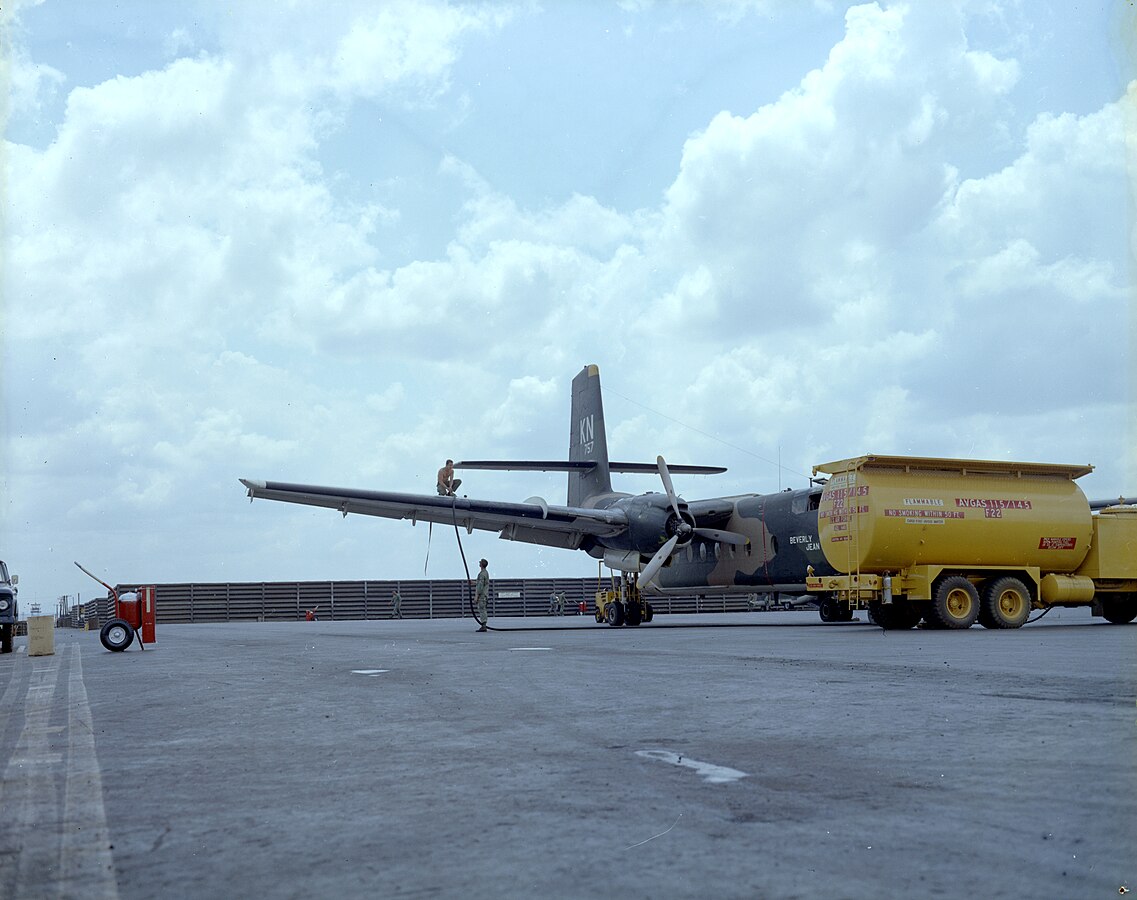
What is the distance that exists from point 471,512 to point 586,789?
74.1 feet

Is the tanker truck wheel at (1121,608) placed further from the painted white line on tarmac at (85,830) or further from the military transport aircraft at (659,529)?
the painted white line on tarmac at (85,830)

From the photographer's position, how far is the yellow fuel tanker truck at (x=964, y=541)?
67.6 feet

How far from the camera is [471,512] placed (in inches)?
1068

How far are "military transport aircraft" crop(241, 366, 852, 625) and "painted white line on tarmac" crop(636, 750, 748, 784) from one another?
20019 millimetres

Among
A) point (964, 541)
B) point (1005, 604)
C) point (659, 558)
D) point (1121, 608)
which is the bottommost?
point (1121, 608)

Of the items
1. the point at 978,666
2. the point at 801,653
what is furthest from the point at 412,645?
the point at 978,666

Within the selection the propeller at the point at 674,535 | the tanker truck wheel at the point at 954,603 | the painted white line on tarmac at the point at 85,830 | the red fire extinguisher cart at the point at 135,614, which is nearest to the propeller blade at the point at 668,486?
the propeller at the point at 674,535

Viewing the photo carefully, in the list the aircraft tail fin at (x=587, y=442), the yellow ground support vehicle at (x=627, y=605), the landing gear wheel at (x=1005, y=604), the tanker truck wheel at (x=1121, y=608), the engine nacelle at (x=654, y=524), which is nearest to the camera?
the landing gear wheel at (x=1005, y=604)

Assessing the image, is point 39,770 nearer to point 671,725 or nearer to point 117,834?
point 117,834

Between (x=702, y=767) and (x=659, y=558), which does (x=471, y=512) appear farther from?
(x=702, y=767)

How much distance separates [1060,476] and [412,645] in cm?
1381

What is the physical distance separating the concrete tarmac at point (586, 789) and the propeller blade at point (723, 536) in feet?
58.3

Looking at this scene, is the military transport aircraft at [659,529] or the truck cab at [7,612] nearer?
the truck cab at [7,612]

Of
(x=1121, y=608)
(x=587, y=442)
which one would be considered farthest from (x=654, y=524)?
(x=1121, y=608)
